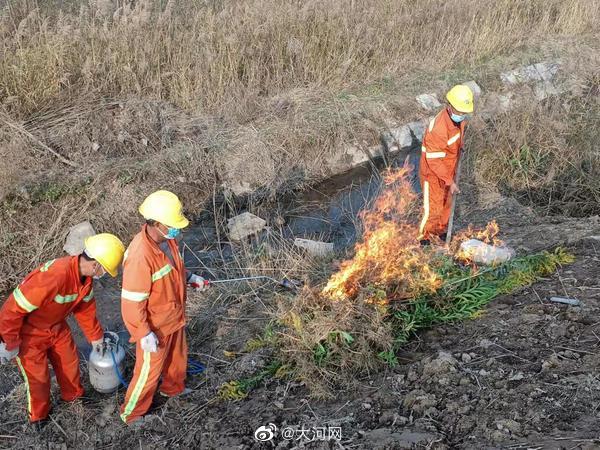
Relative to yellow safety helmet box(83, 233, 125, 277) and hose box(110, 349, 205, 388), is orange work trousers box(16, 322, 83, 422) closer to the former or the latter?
hose box(110, 349, 205, 388)

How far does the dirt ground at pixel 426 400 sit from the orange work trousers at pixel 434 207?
1610 mm

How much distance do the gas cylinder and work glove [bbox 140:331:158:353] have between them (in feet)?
2.44

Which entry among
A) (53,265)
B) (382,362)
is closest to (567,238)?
(382,362)

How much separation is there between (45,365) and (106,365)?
0.43m

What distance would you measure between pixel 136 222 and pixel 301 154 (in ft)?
8.73

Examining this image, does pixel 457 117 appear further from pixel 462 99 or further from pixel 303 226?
pixel 303 226

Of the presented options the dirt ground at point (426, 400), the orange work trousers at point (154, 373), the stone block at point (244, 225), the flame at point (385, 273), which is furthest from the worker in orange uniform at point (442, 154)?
the orange work trousers at point (154, 373)

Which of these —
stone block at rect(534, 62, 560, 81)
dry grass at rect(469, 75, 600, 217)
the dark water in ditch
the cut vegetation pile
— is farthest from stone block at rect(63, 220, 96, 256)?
stone block at rect(534, 62, 560, 81)

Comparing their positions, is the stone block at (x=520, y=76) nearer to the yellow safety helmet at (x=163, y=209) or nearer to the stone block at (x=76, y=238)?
the stone block at (x=76, y=238)

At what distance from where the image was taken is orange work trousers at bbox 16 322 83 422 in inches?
164

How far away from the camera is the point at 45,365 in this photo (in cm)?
429

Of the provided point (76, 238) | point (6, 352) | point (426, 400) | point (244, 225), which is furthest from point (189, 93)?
point (426, 400)

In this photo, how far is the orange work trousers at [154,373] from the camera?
160 inches

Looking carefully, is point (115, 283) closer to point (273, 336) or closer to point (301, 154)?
point (273, 336)
